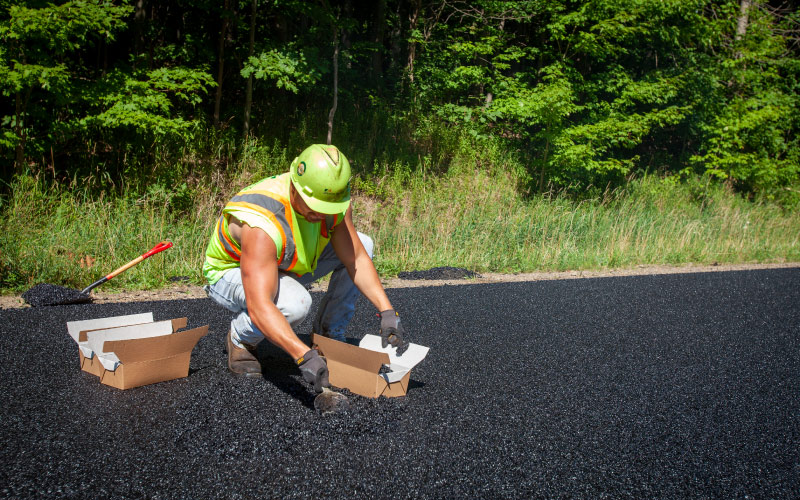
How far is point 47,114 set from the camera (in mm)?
6500

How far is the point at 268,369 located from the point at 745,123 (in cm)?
1382

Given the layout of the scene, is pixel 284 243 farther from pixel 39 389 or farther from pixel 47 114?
pixel 47 114

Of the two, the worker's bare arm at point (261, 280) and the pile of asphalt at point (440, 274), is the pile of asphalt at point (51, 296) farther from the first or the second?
the pile of asphalt at point (440, 274)

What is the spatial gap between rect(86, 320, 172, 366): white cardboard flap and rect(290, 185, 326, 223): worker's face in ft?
3.87

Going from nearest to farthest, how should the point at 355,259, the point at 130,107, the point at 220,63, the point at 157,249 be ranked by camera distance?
the point at 355,259 < the point at 157,249 < the point at 130,107 < the point at 220,63

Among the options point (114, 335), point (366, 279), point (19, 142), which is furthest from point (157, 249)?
point (19, 142)

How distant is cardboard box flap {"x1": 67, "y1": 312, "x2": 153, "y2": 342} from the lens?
2880 millimetres

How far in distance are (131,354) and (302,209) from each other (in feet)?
3.80

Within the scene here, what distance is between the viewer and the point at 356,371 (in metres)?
2.67

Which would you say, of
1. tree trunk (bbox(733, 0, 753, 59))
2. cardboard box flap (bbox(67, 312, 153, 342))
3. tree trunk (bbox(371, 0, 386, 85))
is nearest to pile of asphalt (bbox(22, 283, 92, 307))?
cardboard box flap (bbox(67, 312, 153, 342))

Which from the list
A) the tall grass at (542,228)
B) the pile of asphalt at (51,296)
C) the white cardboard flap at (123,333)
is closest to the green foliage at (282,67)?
the tall grass at (542,228)

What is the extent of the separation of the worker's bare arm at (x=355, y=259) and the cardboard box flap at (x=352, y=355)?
1.38ft

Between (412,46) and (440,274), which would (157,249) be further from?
(412,46)

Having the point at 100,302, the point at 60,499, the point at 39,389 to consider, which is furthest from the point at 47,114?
the point at 60,499
